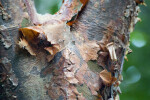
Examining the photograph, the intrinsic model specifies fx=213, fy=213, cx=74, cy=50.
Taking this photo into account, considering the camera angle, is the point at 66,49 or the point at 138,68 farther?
the point at 138,68

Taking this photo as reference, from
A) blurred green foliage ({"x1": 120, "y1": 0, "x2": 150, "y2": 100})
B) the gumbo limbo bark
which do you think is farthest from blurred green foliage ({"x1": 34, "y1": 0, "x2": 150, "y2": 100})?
the gumbo limbo bark

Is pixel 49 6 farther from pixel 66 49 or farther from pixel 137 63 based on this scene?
pixel 66 49

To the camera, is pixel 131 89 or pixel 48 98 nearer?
pixel 48 98

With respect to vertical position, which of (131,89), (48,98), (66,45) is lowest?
(131,89)

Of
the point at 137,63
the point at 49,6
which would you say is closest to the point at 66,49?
the point at 49,6

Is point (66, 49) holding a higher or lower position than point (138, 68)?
higher

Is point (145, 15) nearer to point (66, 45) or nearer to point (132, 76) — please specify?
point (132, 76)

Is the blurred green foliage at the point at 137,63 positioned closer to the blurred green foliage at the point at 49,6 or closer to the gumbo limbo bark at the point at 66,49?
the blurred green foliage at the point at 49,6

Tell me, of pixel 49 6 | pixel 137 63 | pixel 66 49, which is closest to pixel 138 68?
pixel 137 63

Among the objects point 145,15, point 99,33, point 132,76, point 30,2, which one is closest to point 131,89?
point 132,76
